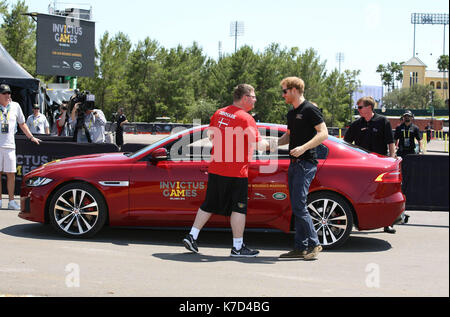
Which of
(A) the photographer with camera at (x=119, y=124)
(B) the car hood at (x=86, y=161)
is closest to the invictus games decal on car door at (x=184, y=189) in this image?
(B) the car hood at (x=86, y=161)

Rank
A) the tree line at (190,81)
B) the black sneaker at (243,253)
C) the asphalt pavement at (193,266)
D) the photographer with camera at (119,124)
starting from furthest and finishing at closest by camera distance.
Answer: the tree line at (190,81)
the photographer with camera at (119,124)
the black sneaker at (243,253)
the asphalt pavement at (193,266)

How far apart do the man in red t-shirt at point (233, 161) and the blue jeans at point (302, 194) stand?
0.42 meters

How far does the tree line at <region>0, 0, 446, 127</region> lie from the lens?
244ft

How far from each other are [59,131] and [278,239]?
7.09m

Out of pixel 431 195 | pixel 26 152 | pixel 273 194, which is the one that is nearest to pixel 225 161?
pixel 273 194

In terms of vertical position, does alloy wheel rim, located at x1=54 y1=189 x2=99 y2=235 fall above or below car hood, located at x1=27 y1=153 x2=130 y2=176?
below

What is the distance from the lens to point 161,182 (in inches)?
284

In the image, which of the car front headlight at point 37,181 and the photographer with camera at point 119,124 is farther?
the photographer with camera at point 119,124

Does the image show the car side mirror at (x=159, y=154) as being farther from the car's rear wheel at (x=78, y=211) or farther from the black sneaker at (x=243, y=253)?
the black sneaker at (x=243, y=253)

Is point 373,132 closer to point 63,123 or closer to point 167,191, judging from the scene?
point 167,191

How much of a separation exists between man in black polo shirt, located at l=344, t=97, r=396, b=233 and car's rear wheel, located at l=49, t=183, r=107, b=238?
3.59 meters

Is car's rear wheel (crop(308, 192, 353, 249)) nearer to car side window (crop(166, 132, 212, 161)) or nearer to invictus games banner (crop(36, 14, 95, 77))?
car side window (crop(166, 132, 212, 161))

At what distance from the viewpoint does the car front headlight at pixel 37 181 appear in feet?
24.4

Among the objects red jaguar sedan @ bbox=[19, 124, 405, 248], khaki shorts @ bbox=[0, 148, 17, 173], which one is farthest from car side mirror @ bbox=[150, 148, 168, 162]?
khaki shorts @ bbox=[0, 148, 17, 173]
